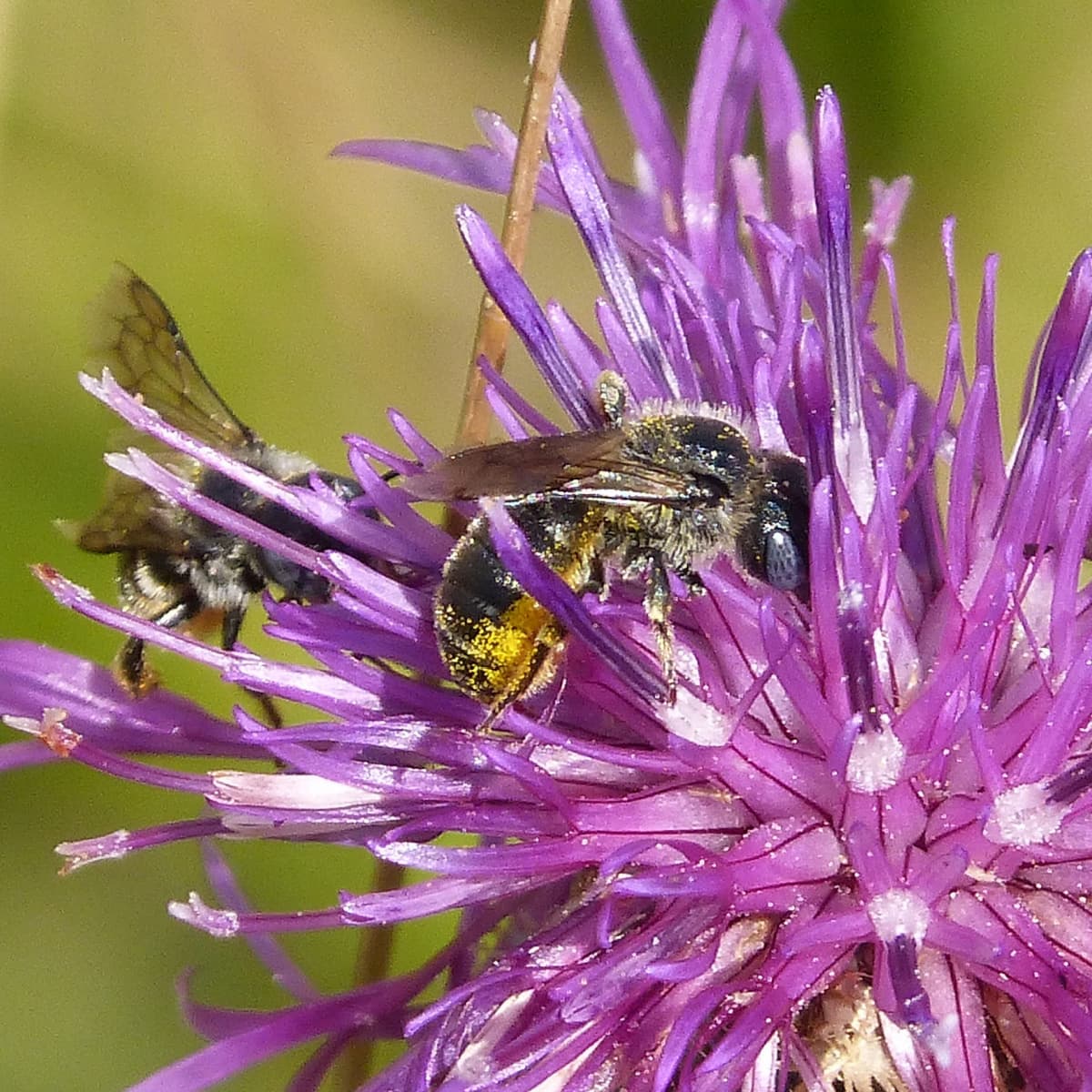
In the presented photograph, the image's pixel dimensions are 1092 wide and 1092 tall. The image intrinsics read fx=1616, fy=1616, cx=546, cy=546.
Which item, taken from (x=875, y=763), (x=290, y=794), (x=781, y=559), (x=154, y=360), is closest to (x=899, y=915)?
(x=875, y=763)

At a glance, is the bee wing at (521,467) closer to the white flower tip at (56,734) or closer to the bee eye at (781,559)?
the bee eye at (781,559)

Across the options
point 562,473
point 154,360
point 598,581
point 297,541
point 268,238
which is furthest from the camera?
point 268,238

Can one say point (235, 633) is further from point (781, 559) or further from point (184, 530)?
point (781, 559)

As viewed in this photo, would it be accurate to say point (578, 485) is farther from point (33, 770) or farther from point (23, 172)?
point (23, 172)

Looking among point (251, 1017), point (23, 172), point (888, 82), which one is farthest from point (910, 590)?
point (23, 172)

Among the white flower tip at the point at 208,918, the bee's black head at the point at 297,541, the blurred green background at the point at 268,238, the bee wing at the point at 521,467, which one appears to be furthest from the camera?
the blurred green background at the point at 268,238

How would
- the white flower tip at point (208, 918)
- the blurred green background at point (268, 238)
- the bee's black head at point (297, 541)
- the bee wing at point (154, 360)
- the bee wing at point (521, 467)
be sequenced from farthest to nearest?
the blurred green background at point (268, 238) < the bee wing at point (154, 360) < the bee's black head at point (297, 541) < the white flower tip at point (208, 918) < the bee wing at point (521, 467)

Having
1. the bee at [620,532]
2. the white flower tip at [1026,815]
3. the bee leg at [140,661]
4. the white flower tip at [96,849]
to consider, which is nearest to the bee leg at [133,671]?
the bee leg at [140,661]
